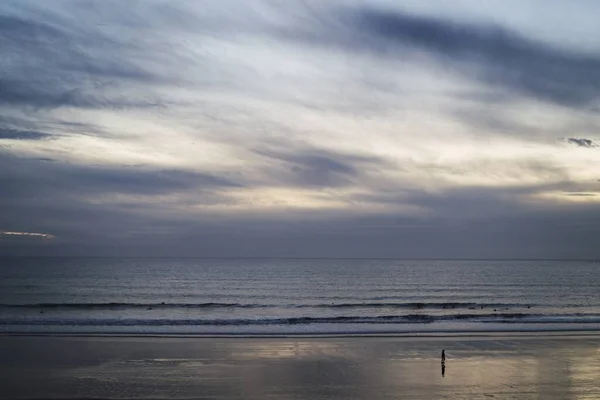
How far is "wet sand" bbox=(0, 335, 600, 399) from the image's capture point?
600 inches

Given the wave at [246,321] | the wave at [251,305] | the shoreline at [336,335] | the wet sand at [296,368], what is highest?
the wet sand at [296,368]

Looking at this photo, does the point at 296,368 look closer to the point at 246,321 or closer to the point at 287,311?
the point at 246,321

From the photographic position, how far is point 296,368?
723 inches

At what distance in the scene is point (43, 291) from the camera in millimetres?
64312

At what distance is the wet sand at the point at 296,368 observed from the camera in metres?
15.2

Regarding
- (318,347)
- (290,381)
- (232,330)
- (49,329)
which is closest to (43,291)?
(49,329)

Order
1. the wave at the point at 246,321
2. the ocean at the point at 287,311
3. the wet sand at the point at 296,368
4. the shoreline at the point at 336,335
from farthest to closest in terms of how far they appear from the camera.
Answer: the wave at the point at 246,321
the ocean at the point at 287,311
the shoreline at the point at 336,335
the wet sand at the point at 296,368

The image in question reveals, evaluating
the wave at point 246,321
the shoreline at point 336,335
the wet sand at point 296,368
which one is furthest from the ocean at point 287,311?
the wet sand at point 296,368

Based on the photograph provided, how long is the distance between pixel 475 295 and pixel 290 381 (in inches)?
2018

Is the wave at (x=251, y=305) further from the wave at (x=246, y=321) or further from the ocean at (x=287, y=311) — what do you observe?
the wave at (x=246, y=321)

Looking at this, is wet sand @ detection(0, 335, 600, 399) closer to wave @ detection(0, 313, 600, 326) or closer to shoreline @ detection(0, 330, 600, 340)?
shoreline @ detection(0, 330, 600, 340)

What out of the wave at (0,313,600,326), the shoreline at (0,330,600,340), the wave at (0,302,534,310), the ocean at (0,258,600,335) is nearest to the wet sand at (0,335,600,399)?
the shoreline at (0,330,600,340)

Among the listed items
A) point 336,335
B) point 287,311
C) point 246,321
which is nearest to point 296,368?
point 336,335

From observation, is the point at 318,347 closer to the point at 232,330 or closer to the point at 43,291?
the point at 232,330
